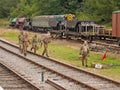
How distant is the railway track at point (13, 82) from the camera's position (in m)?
15.5

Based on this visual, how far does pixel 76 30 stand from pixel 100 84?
29178 millimetres

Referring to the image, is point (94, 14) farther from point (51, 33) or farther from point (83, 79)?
point (83, 79)

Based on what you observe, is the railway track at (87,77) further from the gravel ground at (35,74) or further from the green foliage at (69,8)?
the green foliage at (69,8)

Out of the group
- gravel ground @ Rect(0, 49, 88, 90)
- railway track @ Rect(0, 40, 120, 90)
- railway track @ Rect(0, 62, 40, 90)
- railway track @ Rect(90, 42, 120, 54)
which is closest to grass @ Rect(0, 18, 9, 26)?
railway track @ Rect(90, 42, 120, 54)

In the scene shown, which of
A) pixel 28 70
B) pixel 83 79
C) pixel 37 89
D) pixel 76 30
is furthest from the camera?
pixel 76 30

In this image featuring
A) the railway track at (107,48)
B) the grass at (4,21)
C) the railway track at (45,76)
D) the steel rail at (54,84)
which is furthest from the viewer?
the grass at (4,21)

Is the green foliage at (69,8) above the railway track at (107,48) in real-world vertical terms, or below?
above

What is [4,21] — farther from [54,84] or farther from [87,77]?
[54,84]

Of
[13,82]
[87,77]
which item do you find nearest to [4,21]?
[87,77]

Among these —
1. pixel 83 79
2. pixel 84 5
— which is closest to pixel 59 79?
pixel 83 79

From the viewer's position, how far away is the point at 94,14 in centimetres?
6275

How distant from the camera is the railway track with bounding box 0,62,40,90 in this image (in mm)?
15461

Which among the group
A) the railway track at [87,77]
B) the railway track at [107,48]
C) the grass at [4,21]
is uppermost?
the railway track at [87,77]

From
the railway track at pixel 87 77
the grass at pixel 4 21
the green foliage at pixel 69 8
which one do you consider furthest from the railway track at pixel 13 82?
the grass at pixel 4 21
